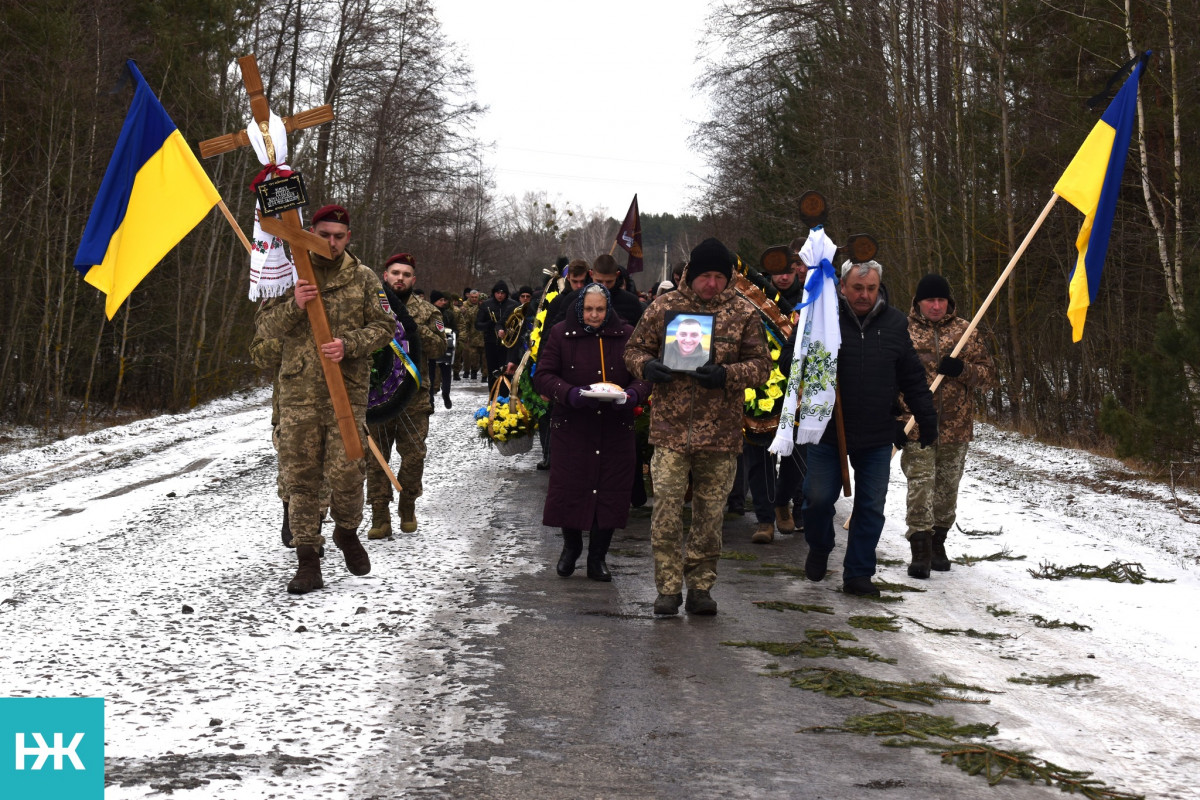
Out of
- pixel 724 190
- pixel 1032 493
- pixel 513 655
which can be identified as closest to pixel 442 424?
pixel 1032 493

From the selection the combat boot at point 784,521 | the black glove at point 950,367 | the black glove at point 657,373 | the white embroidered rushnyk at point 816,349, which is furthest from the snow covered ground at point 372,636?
the black glove at point 657,373

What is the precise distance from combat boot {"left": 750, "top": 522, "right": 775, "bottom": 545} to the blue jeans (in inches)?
71.0

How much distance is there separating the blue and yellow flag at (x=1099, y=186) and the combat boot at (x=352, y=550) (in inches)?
216

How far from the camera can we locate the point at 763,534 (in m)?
9.82

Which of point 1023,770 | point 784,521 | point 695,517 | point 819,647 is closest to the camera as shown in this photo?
point 1023,770

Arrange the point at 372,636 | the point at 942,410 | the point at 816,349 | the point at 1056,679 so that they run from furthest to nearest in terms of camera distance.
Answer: the point at 942,410
the point at 816,349
the point at 372,636
the point at 1056,679

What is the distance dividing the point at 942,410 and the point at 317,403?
444 centimetres

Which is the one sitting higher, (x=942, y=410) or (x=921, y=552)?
(x=942, y=410)

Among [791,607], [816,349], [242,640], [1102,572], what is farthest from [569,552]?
[1102,572]

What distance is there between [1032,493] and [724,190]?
116ft

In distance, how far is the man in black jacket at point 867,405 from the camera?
7.72 metres

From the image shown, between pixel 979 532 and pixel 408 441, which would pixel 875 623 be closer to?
pixel 979 532

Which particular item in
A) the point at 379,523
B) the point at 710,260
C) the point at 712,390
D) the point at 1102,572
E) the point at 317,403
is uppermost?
the point at 710,260

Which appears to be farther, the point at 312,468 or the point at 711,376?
the point at 312,468
